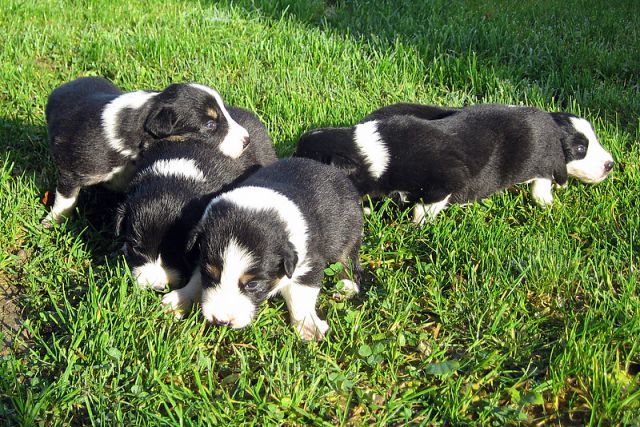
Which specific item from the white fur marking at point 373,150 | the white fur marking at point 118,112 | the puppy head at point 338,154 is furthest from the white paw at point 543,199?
the white fur marking at point 118,112

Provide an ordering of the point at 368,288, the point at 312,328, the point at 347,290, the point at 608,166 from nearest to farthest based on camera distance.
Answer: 1. the point at 312,328
2. the point at 347,290
3. the point at 368,288
4. the point at 608,166

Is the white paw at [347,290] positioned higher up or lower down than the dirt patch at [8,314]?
lower down

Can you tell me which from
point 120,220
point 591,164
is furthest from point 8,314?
point 591,164

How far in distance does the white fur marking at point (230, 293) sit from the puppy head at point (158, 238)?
1.37 feet

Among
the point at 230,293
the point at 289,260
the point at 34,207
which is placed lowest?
the point at 34,207

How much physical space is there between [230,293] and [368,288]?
3.92ft

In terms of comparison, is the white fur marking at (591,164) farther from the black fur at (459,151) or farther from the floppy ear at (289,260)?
the floppy ear at (289,260)

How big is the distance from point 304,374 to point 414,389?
1.88 ft

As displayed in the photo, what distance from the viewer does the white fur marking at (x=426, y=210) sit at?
495 centimetres

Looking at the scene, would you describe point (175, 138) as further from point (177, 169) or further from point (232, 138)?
point (177, 169)

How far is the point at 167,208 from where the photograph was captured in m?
4.04

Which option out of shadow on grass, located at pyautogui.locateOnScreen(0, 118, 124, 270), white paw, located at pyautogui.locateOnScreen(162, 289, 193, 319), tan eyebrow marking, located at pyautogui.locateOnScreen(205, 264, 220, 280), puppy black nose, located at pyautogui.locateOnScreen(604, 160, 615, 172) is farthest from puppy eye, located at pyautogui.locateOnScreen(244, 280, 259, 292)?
puppy black nose, located at pyautogui.locateOnScreen(604, 160, 615, 172)

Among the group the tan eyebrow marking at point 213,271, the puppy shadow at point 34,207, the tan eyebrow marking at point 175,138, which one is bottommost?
the puppy shadow at point 34,207

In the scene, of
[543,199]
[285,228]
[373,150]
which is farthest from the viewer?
[543,199]
